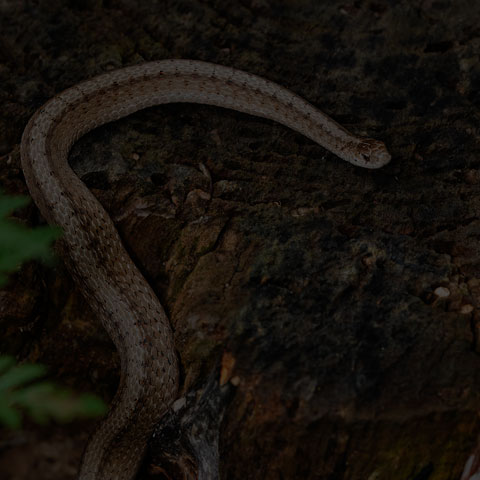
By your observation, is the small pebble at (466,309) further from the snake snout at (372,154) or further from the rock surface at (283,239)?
the snake snout at (372,154)

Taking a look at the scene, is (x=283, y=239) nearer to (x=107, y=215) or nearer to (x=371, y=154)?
(x=371, y=154)

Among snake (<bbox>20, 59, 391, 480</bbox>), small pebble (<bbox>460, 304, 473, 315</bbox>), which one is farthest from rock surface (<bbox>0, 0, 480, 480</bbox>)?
snake (<bbox>20, 59, 391, 480</bbox>)

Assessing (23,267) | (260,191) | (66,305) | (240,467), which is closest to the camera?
(240,467)

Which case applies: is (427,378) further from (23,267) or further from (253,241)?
(23,267)

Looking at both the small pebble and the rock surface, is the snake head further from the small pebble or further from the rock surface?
the small pebble

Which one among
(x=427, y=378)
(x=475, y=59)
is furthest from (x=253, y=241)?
(x=475, y=59)
